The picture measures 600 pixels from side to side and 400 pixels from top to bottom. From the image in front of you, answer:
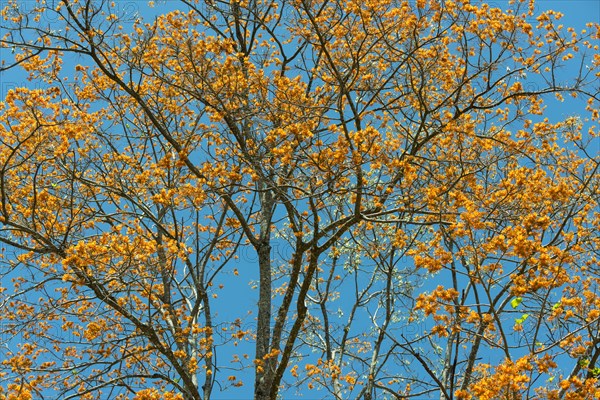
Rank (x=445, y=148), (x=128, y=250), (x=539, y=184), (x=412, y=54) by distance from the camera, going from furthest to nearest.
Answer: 1. (x=445, y=148)
2. (x=539, y=184)
3. (x=412, y=54)
4. (x=128, y=250)

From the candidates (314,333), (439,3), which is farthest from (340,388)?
(439,3)

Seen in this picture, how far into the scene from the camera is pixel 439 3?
7.91m

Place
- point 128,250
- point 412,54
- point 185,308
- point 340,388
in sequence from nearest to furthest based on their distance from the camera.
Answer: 1. point 128,250
2. point 412,54
3. point 340,388
4. point 185,308

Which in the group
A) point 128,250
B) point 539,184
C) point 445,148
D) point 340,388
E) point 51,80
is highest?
point 51,80

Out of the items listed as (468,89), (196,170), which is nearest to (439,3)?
(468,89)

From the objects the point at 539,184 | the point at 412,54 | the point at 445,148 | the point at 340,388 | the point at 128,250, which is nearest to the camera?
the point at 128,250

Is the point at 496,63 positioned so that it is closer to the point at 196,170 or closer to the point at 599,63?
the point at 599,63

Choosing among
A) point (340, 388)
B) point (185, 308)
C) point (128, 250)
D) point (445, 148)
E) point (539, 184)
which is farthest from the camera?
point (185, 308)

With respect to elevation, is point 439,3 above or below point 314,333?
above

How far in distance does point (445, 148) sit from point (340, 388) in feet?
12.5

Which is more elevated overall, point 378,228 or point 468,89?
point 468,89

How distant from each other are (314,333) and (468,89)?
471 cm

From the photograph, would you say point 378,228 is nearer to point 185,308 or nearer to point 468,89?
point 468,89

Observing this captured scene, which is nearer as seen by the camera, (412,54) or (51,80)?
(412,54)
